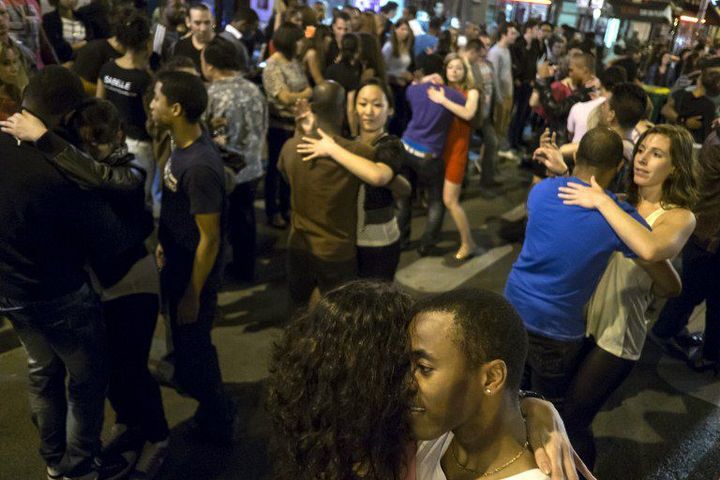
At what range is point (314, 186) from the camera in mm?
3098

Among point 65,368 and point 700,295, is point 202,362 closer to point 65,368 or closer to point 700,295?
point 65,368

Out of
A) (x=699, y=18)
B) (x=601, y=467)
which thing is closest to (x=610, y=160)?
(x=601, y=467)

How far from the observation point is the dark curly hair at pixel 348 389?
1.23 metres

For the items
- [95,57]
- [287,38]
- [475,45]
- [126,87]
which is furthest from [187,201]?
[475,45]

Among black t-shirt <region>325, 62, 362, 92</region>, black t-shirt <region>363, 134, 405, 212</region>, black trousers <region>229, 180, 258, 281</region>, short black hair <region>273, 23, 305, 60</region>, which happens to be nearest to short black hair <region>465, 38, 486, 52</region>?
black t-shirt <region>325, 62, 362, 92</region>

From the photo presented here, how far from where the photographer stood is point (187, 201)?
2.72 meters

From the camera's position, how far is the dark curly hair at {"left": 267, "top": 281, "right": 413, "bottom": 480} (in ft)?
4.03

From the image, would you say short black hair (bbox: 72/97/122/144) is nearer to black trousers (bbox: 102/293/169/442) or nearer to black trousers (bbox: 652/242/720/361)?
black trousers (bbox: 102/293/169/442)

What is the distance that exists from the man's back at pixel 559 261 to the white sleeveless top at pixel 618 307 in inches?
3.3

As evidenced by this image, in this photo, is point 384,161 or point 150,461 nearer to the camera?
point 150,461

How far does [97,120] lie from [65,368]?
1.05m

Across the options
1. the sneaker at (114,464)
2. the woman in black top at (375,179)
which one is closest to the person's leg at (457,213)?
the woman in black top at (375,179)

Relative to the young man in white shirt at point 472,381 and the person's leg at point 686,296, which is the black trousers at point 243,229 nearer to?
the person's leg at point 686,296

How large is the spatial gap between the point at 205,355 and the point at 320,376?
185cm
